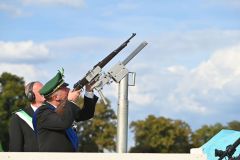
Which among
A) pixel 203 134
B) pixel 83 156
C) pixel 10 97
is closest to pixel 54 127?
pixel 83 156

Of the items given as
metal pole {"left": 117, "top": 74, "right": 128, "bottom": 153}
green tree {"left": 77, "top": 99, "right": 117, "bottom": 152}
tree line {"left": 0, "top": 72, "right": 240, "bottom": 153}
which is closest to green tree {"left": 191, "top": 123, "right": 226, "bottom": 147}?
tree line {"left": 0, "top": 72, "right": 240, "bottom": 153}

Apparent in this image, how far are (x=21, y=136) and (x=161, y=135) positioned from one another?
8915cm

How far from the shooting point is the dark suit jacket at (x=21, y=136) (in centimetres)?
932

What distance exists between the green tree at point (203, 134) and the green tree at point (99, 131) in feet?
54.3

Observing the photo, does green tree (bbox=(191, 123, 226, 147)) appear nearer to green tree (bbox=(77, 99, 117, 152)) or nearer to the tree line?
the tree line

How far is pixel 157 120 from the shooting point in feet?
326

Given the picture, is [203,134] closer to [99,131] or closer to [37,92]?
[99,131]

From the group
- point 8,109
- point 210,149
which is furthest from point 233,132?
point 8,109

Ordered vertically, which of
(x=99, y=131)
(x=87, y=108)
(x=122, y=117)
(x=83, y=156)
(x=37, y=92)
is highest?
Result: (x=99, y=131)

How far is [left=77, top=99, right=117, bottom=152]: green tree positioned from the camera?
276ft

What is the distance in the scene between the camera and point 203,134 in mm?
99875

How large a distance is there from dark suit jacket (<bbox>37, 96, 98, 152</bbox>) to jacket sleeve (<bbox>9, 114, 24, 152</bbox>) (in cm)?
138

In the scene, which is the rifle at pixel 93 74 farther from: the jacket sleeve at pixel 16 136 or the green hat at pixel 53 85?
A: the jacket sleeve at pixel 16 136

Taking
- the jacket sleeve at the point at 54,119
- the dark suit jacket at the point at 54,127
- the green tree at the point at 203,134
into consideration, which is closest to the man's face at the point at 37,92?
the dark suit jacket at the point at 54,127
